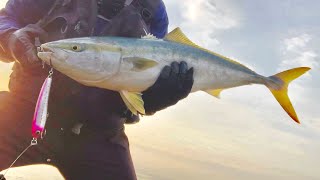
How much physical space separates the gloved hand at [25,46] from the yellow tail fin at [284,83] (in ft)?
14.0

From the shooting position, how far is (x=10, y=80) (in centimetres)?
900

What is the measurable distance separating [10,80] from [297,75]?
5.60 metres

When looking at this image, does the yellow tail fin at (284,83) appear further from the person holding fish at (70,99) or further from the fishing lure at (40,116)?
the fishing lure at (40,116)

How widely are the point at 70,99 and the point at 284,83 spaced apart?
3994 mm

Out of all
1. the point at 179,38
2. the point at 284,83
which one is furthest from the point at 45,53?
the point at 284,83

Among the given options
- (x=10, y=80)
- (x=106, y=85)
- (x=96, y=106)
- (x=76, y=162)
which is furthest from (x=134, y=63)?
(x=10, y=80)

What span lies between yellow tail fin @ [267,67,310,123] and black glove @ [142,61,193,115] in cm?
176

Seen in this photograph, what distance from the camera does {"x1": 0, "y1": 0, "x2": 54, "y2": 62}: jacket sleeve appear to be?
8896 mm

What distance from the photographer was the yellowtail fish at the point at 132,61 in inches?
252

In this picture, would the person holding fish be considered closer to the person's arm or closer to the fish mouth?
the person's arm

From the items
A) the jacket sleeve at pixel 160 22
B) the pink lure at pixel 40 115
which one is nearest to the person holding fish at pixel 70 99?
the jacket sleeve at pixel 160 22

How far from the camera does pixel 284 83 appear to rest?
850cm

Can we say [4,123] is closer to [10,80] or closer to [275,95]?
[10,80]

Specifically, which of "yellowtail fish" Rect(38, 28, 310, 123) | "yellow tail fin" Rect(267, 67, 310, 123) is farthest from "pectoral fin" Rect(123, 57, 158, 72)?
"yellow tail fin" Rect(267, 67, 310, 123)
